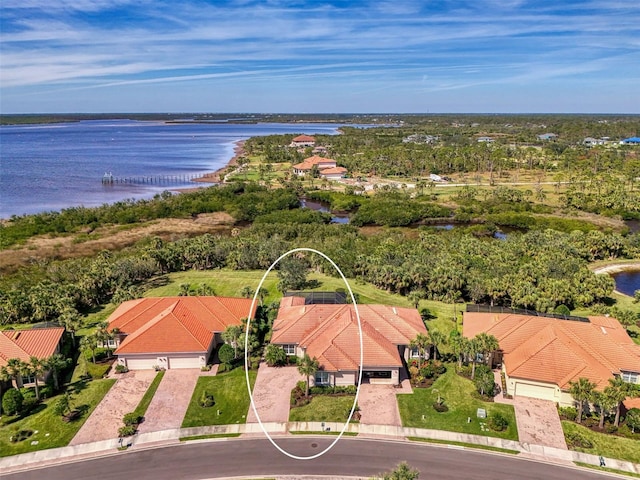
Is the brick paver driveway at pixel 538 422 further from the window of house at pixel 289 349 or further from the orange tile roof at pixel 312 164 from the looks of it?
the orange tile roof at pixel 312 164

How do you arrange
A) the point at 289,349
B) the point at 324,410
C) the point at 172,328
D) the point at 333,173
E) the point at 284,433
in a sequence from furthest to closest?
1. the point at 333,173
2. the point at 289,349
3. the point at 172,328
4. the point at 324,410
5. the point at 284,433

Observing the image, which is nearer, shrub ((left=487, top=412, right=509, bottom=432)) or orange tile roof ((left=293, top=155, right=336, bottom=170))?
shrub ((left=487, top=412, right=509, bottom=432))

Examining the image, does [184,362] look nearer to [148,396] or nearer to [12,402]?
[148,396]

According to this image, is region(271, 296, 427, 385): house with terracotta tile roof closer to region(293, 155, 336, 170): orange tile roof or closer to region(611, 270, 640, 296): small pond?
region(611, 270, 640, 296): small pond

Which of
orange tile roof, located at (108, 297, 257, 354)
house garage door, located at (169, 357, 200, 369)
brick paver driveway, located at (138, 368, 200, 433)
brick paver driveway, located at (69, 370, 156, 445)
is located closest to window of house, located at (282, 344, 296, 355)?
orange tile roof, located at (108, 297, 257, 354)

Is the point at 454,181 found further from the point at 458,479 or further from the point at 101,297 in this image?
the point at 458,479

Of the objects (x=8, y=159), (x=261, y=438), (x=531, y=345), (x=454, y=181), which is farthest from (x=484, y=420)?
(x=8, y=159)

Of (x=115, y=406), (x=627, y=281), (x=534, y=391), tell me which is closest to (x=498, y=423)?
(x=534, y=391)
